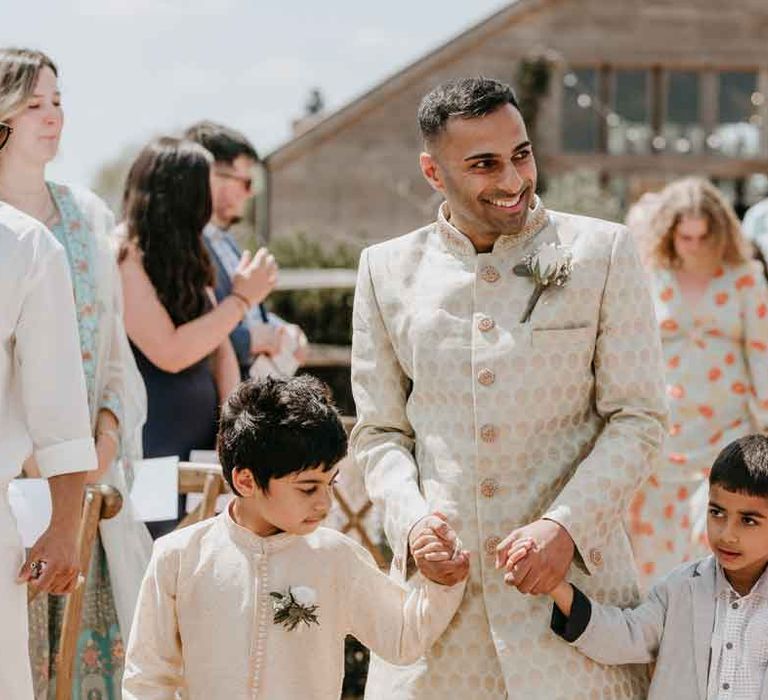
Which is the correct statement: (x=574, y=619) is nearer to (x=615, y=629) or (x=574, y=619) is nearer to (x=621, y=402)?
(x=615, y=629)

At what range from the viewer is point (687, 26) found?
36.8 meters

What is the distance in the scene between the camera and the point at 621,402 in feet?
11.1

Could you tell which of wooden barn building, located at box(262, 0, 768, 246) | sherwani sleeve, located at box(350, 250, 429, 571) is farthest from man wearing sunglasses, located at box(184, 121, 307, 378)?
wooden barn building, located at box(262, 0, 768, 246)

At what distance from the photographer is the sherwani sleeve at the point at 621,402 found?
3.29m

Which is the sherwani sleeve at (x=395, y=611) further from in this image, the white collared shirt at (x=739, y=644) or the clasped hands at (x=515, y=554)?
the white collared shirt at (x=739, y=644)

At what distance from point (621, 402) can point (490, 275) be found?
0.39 metres

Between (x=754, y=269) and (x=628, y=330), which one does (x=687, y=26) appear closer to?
(x=754, y=269)

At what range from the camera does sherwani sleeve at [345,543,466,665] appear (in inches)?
130

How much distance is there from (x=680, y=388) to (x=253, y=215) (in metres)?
30.5

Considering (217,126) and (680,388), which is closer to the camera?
(217,126)

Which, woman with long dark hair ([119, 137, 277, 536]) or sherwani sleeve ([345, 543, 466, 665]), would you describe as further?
woman with long dark hair ([119, 137, 277, 536])

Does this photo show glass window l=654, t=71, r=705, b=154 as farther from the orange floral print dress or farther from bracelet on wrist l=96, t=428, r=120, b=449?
bracelet on wrist l=96, t=428, r=120, b=449

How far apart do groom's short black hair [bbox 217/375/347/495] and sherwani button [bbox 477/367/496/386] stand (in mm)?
314

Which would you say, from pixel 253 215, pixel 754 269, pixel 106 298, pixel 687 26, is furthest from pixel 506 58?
pixel 106 298
